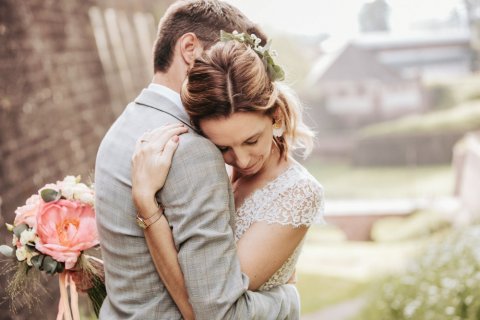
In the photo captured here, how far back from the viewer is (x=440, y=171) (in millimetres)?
37844

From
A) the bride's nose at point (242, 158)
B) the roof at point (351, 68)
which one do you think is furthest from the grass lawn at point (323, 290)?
the roof at point (351, 68)

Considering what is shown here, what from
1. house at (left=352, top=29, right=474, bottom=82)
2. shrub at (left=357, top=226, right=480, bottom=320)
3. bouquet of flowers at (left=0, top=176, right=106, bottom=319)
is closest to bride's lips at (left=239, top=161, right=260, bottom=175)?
bouquet of flowers at (left=0, top=176, right=106, bottom=319)

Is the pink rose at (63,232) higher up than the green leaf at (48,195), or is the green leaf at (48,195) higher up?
the green leaf at (48,195)

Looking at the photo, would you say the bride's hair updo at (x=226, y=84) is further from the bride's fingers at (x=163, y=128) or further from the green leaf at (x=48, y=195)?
the green leaf at (x=48, y=195)

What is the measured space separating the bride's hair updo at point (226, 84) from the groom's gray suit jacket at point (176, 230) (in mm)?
84

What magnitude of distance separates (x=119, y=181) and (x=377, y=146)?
→ 40.1 meters

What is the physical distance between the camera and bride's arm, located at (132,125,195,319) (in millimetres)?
1730

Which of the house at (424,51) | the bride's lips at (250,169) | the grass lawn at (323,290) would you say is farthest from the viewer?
the house at (424,51)

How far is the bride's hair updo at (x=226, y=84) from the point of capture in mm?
1784

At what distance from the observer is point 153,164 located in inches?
68.0

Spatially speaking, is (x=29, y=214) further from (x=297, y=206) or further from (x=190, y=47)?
(x=297, y=206)

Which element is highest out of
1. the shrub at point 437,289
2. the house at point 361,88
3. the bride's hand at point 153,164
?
the bride's hand at point 153,164

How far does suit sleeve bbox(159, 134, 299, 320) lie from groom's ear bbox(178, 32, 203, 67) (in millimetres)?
307

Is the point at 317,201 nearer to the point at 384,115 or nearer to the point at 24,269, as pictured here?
the point at 24,269
